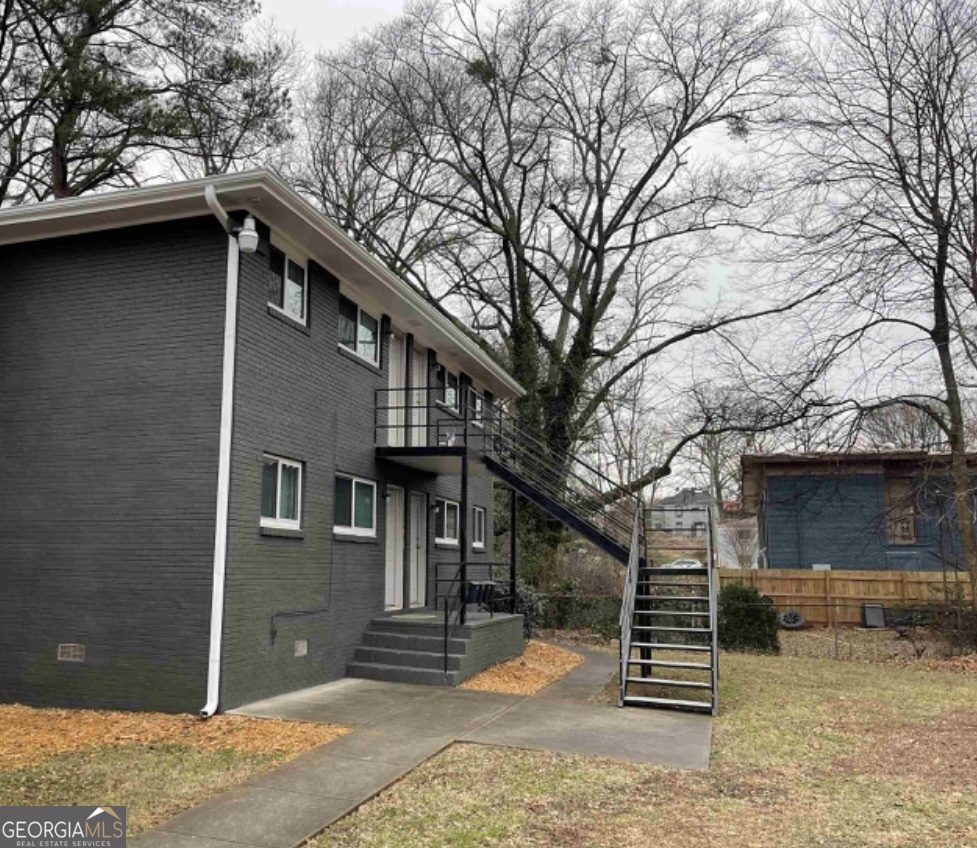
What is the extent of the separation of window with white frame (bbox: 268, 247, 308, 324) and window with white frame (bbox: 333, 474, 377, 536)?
8.24ft

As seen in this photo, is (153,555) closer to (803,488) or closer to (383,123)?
(383,123)

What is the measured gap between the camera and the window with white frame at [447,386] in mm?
16219

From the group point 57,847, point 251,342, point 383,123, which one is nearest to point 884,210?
point 251,342

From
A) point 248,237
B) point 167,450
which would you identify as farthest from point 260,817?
point 248,237

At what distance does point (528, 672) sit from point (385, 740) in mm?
5128

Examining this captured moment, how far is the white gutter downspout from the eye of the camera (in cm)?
870

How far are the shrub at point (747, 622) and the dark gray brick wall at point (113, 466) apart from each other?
1142cm

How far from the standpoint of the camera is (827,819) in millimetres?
5723

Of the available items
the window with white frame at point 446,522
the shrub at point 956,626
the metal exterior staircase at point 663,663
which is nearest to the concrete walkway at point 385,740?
the metal exterior staircase at point 663,663

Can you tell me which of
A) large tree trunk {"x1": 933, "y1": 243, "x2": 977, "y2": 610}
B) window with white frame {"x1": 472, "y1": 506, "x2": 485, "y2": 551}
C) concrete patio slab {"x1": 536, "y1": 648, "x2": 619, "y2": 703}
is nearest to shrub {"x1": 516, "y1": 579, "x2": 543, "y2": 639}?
window with white frame {"x1": 472, "y1": 506, "x2": 485, "y2": 551}

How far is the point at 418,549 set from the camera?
14.7 metres

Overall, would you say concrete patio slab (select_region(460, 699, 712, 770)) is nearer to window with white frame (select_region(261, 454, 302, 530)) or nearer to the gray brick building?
the gray brick building

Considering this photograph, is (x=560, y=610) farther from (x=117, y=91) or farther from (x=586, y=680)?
(x=117, y=91)

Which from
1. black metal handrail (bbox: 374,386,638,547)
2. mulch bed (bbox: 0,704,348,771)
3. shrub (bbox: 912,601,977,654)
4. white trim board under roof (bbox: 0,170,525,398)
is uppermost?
white trim board under roof (bbox: 0,170,525,398)
